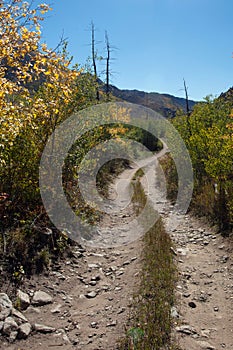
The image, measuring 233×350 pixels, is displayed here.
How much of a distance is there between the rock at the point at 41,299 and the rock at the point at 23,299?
0.49ft

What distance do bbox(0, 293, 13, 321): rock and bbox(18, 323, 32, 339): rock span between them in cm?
27

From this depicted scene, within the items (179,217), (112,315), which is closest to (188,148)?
(179,217)

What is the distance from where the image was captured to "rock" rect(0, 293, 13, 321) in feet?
12.8

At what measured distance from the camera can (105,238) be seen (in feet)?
25.5

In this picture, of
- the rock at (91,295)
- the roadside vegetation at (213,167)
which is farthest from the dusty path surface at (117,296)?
the roadside vegetation at (213,167)


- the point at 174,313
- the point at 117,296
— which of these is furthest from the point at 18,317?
the point at 174,313

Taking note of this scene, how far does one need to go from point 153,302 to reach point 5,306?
209cm

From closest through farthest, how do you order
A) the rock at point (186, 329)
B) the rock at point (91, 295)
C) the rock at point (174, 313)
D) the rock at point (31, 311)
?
the rock at point (186, 329) → the rock at point (174, 313) → the rock at point (31, 311) → the rock at point (91, 295)

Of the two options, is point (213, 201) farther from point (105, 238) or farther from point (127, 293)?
point (127, 293)

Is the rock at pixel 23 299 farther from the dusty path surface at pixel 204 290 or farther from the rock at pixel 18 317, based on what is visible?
the dusty path surface at pixel 204 290

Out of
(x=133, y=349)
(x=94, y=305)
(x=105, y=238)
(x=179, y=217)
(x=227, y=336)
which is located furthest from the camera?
(x=179, y=217)

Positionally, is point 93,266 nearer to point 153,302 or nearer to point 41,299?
point 41,299

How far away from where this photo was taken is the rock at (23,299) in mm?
4410

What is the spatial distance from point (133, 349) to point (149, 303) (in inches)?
40.2
